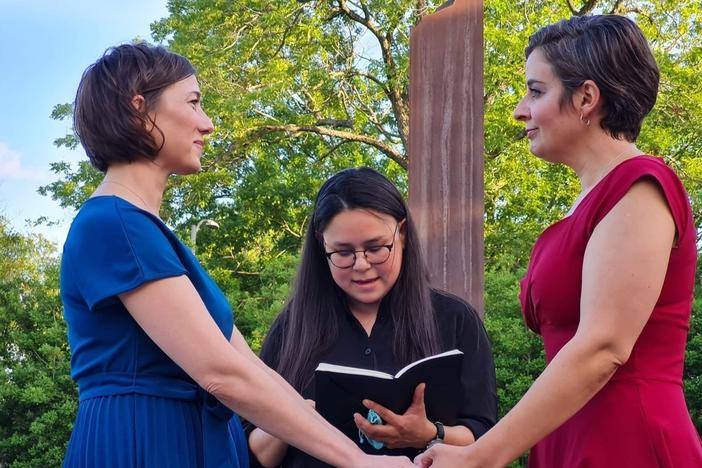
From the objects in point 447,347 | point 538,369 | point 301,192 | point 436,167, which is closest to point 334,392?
point 447,347

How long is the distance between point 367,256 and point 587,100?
931 millimetres

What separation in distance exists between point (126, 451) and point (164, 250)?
20.4 inches

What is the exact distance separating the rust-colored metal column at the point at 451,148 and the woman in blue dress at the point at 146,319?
2.86 metres

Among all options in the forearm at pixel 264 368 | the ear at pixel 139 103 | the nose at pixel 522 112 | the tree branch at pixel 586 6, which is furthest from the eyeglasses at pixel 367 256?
the tree branch at pixel 586 6

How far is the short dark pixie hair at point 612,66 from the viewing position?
2.43m

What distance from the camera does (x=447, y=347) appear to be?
3.04 meters

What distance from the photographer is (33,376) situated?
9.68m

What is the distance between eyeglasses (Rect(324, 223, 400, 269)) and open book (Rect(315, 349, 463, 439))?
0.51 metres

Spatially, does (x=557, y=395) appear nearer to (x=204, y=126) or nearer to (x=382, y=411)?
(x=382, y=411)

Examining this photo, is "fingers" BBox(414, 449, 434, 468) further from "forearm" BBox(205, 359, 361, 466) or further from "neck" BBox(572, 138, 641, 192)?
"neck" BBox(572, 138, 641, 192)

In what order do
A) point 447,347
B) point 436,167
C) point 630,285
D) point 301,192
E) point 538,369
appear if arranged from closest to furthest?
point 630,285 < point 447,347 < point 436,167 < point 538,369 < point 301,192

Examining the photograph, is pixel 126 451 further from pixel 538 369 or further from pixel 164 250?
pixel 538 369

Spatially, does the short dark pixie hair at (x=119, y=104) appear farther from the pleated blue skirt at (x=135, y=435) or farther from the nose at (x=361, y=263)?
the nose at (x=361, y=263)

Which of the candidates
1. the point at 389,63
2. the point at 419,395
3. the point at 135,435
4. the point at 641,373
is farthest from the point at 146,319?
the point at 389,63
